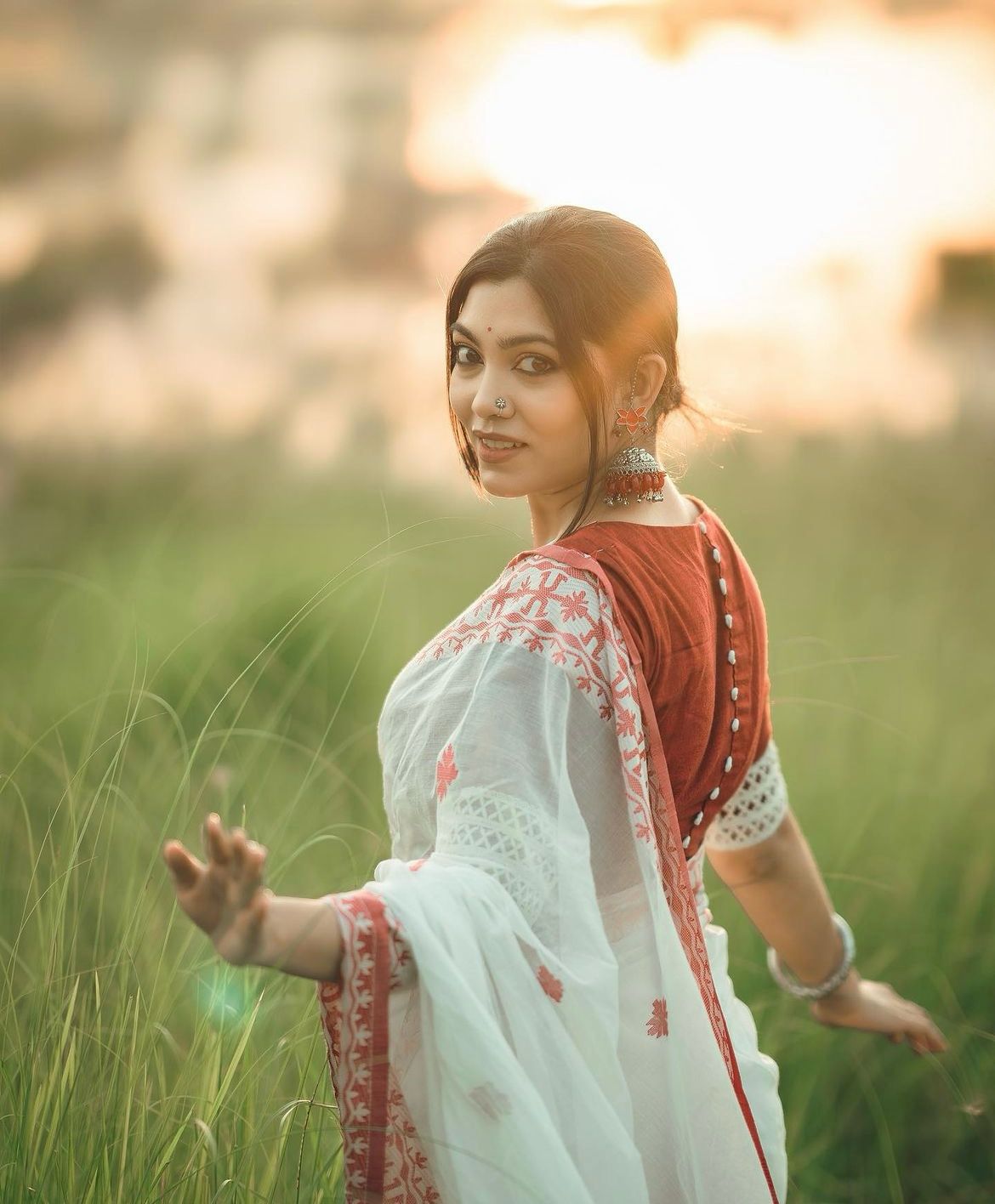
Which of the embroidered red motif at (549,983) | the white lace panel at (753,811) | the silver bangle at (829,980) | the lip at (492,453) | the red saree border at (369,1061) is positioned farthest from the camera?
the silver bangle at (829,980)

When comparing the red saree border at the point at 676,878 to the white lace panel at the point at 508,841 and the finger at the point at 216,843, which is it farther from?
the finger at the point at 216,843

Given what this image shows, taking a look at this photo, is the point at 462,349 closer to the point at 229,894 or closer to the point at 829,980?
the point at 229,894

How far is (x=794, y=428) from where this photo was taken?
5.00 metres

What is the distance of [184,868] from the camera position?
1030 mm

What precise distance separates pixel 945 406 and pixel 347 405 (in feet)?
8.76

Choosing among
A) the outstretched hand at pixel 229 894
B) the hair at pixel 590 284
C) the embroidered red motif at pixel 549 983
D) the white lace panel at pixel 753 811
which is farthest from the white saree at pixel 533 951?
the white lace panel at pixel 753 811

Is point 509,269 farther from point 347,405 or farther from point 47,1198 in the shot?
point 347,405

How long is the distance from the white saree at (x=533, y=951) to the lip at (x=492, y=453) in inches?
5.3

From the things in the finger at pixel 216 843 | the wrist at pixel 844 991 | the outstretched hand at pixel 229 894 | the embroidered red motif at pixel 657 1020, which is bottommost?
the wrist at pixel 844 991

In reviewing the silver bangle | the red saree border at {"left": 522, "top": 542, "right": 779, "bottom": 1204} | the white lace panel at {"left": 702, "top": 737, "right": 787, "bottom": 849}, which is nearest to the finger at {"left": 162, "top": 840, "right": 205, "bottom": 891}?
the red saree border at {"left": 522, "top": 542, "right": 779, "bottom": 1204}

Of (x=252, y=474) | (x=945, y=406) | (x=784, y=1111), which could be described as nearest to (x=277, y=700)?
(x=784, y=1111)

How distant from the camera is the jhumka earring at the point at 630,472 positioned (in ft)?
4.83

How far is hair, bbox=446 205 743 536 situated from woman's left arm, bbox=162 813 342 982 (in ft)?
2.02

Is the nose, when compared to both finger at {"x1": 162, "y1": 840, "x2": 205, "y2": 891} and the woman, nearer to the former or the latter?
the woman
